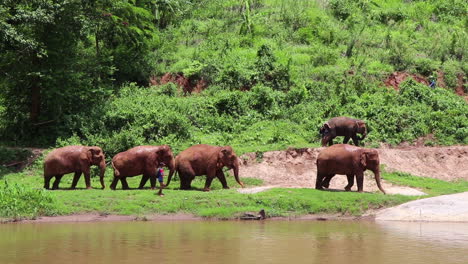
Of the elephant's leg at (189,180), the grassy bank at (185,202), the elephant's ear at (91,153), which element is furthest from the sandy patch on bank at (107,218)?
the elephant's ear at (91,153)

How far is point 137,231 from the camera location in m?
18.7

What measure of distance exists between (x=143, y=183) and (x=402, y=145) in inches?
493

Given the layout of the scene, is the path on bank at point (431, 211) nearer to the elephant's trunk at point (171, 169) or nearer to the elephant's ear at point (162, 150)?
the elephant's trunk at point (171, 169)

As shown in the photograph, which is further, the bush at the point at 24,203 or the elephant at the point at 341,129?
the elephant at the point at 341,129

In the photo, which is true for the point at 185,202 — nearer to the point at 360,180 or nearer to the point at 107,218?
the point at 107,218

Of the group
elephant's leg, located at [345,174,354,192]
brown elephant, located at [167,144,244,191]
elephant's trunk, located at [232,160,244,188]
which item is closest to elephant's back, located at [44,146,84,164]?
brown elephant, located at [167,144,244,191]

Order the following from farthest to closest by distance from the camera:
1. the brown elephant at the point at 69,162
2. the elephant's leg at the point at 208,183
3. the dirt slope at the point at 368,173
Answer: the dirt slope at the point at 368,173, the elephant's leg at the point at 208,183, the brown elephant at the point at 69,162

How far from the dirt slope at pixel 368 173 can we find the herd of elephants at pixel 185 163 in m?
1.80

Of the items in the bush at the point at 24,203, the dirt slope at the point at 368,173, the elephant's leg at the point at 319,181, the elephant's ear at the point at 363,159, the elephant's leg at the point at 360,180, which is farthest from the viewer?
the dirt slope at the point at 368,173

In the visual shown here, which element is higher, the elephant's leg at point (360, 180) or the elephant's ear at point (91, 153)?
the elephant's ear at point (91, 153)

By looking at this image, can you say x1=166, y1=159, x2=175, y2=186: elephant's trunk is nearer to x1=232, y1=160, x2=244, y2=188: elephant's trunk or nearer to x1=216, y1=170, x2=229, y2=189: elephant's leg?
x1=216, y1=170, x2=229, y2=189: elephant's leg

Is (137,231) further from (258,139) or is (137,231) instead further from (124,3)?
(124,3)

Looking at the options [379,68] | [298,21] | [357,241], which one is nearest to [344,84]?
[379,68]

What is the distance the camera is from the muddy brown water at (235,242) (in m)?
14.6
